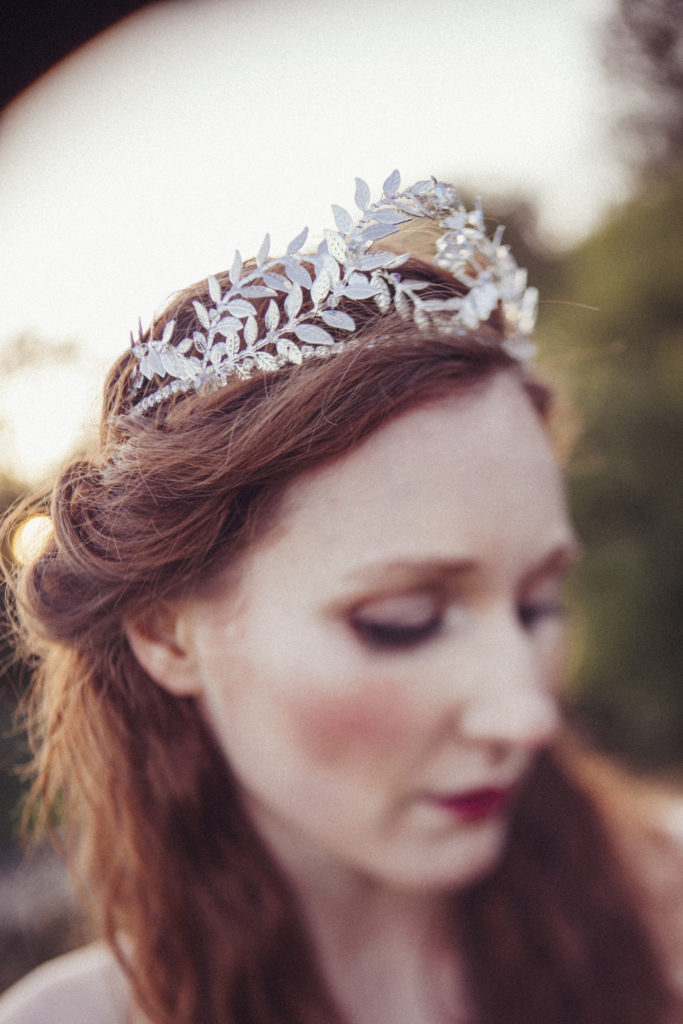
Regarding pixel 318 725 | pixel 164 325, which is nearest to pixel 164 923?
pixel 318 725

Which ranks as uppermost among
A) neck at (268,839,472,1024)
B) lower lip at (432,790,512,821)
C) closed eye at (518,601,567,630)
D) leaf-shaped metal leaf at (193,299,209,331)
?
leaf-shaped metal leaf at (193,299,209,331)

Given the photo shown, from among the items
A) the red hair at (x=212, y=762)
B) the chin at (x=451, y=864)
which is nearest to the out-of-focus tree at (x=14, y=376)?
the red hair at (x=212, y=762)

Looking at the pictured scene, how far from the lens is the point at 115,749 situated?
974mm

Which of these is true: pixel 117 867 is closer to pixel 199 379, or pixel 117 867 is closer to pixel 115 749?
pixel 115 749

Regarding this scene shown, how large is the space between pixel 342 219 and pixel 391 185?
79 millimetres

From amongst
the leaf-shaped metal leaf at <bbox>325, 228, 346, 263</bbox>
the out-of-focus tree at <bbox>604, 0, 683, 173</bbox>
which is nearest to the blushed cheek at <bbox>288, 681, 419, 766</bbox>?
the leaf-shaped metal leaf at <bbox>325, 228, 346, 263</bbox>

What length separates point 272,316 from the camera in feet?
2.74

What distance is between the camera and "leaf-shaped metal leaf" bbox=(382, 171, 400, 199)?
0.87 metres

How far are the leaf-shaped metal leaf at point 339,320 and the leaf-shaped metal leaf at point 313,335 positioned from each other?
0.05 feet

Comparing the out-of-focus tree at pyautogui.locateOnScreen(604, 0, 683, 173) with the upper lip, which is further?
the out-of-focus tree at pyautogui.locateOnScreen(604, 0, 683, 173)

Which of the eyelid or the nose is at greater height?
the eyelid

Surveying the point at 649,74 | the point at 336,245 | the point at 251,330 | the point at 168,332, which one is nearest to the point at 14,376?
the point at 168,332

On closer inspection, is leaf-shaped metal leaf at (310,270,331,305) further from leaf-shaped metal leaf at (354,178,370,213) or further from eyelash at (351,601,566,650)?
eyelash at (351,601,566,650)

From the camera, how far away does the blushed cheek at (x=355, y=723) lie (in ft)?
2.60
